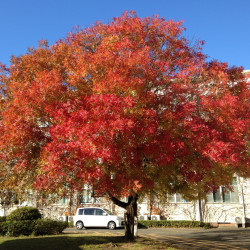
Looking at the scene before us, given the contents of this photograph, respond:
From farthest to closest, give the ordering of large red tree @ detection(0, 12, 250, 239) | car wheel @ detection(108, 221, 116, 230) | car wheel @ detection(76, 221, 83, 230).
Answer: car wheel @ detection(76, 221, 83, 230), car wheel @ detection(108, 221, 116, 230), large red tree @ detection(0, 12, 250, 239)

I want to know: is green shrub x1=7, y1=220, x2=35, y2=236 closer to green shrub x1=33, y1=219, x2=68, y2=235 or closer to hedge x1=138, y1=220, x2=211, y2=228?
green shrub x1=33, y1=219, x2=68, y2=235

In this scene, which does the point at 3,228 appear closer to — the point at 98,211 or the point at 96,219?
the point at 96,219

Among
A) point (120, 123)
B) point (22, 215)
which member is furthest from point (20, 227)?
point (120, 123)

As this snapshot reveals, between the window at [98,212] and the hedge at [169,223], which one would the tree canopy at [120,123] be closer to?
the window at [98,212]

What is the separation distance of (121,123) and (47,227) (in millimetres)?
12595

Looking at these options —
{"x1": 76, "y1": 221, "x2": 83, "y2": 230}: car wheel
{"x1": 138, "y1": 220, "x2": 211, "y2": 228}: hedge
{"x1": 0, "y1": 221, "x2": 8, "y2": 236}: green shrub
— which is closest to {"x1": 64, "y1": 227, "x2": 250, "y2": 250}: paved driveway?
{"x1": 138, "y1": 220, "x2": 211, "y2": 228}: hedge

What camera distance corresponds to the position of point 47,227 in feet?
59.5

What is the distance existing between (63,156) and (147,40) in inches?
276

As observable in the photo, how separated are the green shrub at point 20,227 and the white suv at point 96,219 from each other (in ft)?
26.3

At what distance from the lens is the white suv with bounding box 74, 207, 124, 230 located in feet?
78.5

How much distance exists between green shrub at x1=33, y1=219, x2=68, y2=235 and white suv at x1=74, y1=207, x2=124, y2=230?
5942mm

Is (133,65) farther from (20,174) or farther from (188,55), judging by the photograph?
(20,174)

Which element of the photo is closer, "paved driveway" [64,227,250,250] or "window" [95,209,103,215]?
"paved driveway" [64,227,250,250]

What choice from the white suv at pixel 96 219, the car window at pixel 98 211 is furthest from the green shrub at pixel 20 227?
the car window at pixel 98 211
